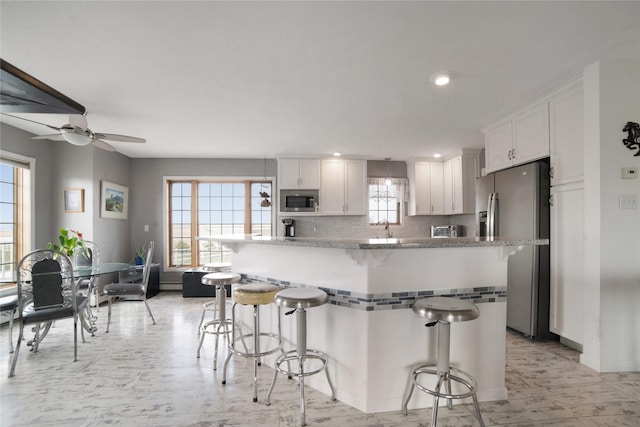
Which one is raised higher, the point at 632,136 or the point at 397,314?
the point at 632,136

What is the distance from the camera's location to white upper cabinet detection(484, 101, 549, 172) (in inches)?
119

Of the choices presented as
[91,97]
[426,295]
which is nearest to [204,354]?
[426,295]

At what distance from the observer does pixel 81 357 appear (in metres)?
2.81

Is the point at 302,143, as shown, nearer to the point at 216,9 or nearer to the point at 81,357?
the point at 216,9

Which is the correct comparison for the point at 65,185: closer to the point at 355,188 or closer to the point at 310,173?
the point at 310,173

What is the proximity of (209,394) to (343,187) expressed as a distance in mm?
3936

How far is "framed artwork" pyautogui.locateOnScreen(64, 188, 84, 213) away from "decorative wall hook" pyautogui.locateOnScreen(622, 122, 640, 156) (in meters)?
6.25

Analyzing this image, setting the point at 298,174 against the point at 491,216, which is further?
the point at 298,174

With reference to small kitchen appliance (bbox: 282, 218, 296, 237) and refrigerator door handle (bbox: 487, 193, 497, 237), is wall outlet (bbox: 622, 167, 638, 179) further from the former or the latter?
small kitchen appliance (bbox: 282, 218, 296, 237)

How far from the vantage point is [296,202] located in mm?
5355

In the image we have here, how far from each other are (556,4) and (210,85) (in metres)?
2.49

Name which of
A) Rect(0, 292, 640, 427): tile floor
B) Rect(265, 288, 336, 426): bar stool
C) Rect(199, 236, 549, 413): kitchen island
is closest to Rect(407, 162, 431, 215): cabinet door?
Rect(0, 292, 640, 427): tile floor

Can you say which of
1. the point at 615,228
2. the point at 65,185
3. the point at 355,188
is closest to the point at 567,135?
the point at 615,228

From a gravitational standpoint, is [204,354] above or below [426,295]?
below
